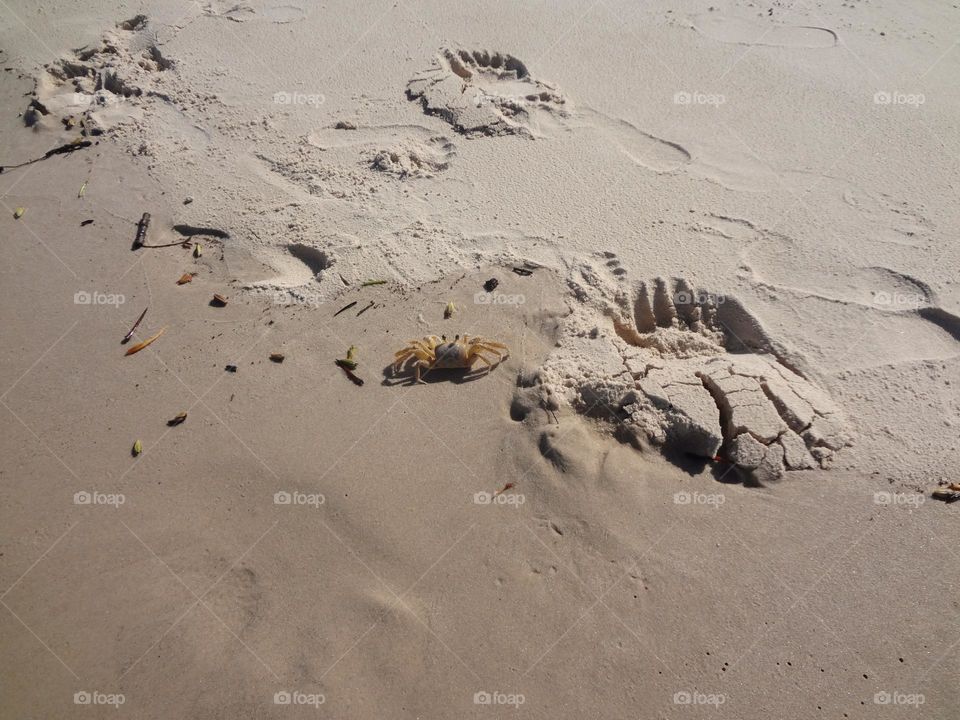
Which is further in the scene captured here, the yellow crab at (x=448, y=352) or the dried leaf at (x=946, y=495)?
the yellow crab at (x=448, y=352)

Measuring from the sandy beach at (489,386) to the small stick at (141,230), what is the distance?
1.3 inches

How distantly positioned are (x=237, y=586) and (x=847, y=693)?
9.43 ft

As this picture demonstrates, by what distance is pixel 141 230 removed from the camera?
467cm

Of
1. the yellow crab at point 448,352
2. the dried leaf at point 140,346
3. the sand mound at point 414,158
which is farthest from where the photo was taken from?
the sand mound at point 414,158

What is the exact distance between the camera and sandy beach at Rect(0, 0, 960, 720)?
286 cm

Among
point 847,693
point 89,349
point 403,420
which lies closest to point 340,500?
point 403,420

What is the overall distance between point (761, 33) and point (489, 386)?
16.5ft

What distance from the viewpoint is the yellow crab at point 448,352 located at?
12.0ft

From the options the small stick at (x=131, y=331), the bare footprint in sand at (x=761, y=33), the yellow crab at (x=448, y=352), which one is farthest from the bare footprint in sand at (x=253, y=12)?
the yellow crab at (x=448, y=352)

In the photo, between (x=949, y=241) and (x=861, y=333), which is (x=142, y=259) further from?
(x=949, y=241)

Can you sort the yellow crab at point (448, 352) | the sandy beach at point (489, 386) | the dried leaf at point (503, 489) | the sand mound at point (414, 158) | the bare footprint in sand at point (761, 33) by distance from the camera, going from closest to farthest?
the sandy beach at point (489, 386) < the dried leaf at point (503, 489) < the yellow crab at point (448, 352) < the sand mound at point (414, 158) < the bare footprint in sand at point (761, 33)

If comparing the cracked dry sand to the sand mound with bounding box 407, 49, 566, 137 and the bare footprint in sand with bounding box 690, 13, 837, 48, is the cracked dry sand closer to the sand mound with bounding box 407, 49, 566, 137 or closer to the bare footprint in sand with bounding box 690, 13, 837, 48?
the sand mound with bounding box 407, 49, 566, 137

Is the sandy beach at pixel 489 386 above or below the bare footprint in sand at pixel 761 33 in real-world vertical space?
below

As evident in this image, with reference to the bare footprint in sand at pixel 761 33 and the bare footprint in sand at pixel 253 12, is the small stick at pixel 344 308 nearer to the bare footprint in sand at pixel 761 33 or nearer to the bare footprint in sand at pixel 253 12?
the bare footprint in sand at pixel 253 12
